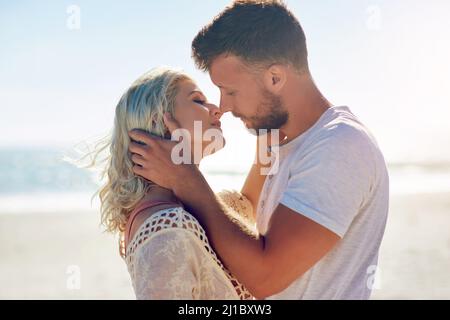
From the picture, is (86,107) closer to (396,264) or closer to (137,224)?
(396,264)

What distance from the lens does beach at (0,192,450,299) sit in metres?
7.34

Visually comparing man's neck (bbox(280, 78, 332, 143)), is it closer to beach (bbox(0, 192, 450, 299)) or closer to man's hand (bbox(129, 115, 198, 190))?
man's hand (bbox(129, 115, 198, 190))

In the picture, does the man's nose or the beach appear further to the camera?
the beach

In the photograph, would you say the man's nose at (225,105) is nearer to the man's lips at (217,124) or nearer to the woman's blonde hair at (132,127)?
the man's lips at (217,124)

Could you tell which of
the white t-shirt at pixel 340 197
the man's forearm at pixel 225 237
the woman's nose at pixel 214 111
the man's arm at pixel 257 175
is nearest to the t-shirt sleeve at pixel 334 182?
the white t-shirt at pixel 340 197

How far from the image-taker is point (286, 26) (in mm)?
3230

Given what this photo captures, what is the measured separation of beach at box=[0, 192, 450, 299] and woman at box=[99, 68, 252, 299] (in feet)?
14.4

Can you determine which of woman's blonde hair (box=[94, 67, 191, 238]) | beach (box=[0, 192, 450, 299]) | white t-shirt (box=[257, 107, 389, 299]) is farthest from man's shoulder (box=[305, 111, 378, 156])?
beach (box=[0, 192, 450, 299])

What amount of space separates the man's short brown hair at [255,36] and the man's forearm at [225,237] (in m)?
0.73

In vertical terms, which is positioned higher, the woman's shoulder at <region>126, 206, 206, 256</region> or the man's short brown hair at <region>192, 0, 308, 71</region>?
the man's short brown hair at <region>192, 0, 308, 71</region>

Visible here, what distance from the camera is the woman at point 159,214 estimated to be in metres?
2.58

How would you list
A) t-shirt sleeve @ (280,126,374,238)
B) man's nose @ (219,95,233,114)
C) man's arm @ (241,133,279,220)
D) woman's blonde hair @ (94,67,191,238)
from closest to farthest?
t-shirt sleeve @ (280,126,374,238), woman's blonde hair @ (94,67,191,238), man's nose @ (219,95,233,114), man's arm @ (241,133,279,220)

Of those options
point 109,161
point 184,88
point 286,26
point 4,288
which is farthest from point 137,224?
point 4,288

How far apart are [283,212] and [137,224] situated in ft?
2.11
